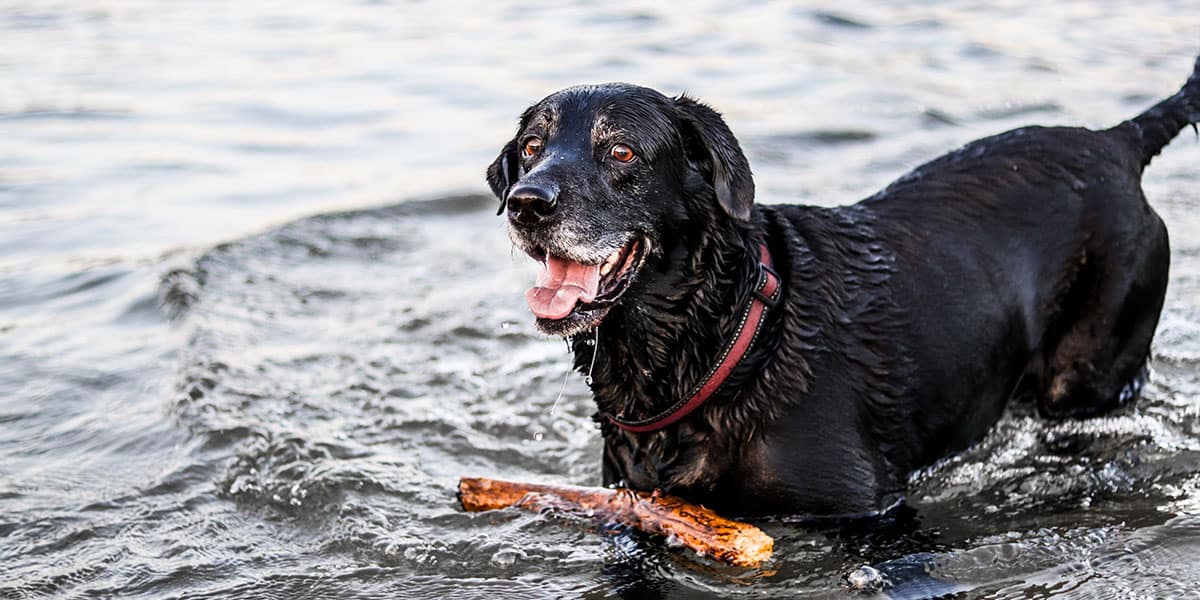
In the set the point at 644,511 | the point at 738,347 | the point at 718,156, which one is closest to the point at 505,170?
the point at 718,156

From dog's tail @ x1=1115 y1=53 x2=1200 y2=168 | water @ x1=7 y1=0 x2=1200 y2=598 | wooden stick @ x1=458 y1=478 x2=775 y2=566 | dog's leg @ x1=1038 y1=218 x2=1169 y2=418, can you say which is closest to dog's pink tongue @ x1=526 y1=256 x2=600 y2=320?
wooden stick @ x1=458 y1=478 x2=775 y2=566

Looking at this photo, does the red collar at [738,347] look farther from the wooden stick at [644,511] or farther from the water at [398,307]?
the water at [398,307]

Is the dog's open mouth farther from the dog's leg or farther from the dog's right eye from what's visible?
the dog's leg

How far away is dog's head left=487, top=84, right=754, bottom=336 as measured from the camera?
4.04 m

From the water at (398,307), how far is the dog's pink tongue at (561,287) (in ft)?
3.42

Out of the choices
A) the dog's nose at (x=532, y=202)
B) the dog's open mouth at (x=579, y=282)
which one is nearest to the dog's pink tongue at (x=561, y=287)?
the dog's open mouth at (x=579, y=282)

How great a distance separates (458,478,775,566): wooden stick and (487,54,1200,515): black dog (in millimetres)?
108

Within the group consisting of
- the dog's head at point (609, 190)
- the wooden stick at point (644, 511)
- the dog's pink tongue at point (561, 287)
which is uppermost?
the dog's head at point (609, 190)

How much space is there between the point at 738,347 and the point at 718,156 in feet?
2.04

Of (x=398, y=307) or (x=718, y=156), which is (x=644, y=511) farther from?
(x=398, y=307)

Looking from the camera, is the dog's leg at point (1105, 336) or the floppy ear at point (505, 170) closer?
the floppy ear at point (505, 170)

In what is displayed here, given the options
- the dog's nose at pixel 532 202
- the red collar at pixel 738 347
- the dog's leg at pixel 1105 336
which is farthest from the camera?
the dog's leg at pixel 1105 336

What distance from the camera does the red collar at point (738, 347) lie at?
4.32 m

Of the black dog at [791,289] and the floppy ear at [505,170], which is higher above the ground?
the floppy ear at [505,170]
